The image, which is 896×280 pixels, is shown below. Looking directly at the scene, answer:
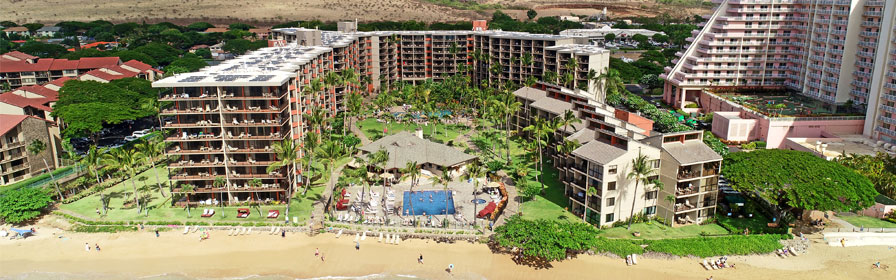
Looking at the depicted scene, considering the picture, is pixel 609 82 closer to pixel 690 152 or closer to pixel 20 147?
pixel 690 152

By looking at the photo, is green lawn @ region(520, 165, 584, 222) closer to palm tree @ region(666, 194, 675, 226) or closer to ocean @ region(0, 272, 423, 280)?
palm tree @ region(666, 194, 675, 226)

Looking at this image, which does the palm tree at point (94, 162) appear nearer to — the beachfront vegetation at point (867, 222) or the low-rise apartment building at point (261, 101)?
the low-rise apartment building at point (261, 101)

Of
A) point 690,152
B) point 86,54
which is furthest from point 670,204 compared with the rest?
point 86,54

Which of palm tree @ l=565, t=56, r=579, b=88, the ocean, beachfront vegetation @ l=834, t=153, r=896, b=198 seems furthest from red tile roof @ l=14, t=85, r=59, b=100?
beachfront vegetation @ l=834, t=153, r=896, b=198

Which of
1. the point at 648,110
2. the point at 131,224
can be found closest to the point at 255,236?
the point at 131,224

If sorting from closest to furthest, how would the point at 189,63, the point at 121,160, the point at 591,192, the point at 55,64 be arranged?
the point at 591,192 → the point at 121,160 → the point at 55,64 → the point at 189,63

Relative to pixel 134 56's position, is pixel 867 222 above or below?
below
